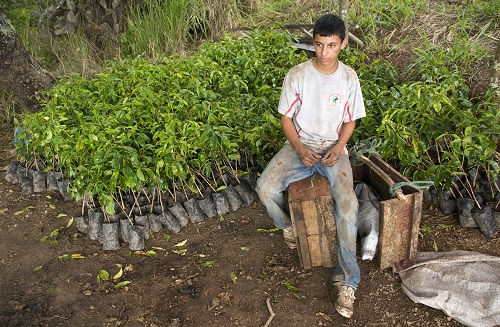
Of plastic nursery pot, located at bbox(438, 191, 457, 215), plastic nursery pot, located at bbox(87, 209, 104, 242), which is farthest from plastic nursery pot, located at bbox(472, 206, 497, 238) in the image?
plastic nursery pot, located at bbox(87, 209, 104, 242)

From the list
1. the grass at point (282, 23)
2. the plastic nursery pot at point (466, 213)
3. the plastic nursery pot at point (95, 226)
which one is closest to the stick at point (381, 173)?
the plastic nursery pot at point (466, 213)

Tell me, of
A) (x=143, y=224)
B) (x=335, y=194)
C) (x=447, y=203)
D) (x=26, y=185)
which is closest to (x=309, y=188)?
(x=335, y=194)

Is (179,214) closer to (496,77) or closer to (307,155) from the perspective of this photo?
(307,155)

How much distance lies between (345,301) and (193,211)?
145 cm

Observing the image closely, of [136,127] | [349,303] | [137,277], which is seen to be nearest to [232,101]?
[136,127]

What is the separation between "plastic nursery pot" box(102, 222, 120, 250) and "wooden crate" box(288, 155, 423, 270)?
1408 mm

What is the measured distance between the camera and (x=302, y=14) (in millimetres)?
6262

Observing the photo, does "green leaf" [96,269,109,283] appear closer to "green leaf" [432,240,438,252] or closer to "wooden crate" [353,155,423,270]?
"wooden crate" [353,155,423,270]

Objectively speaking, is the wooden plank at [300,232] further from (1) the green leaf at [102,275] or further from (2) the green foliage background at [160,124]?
(1) the green leaf at [102,275]

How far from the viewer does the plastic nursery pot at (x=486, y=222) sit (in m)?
3.19

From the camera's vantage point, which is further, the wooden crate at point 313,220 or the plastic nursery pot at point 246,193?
the plastic nursery pot at point 246,193

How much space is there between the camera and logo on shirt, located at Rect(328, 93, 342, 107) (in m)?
2.99

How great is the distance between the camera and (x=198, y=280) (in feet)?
10.4

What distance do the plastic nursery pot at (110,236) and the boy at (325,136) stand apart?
122cm
